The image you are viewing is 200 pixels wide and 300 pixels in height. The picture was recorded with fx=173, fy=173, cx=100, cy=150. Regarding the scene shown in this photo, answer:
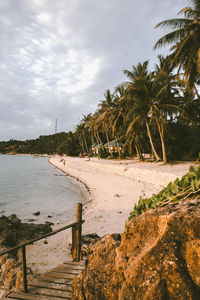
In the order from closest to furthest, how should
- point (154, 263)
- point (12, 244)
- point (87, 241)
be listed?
point (154, 263) < point (87, 241) < point (12, 244)

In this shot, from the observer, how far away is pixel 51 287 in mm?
2846

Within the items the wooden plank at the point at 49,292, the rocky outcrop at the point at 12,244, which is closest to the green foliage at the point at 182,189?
the wooden plank at the point at 49,292

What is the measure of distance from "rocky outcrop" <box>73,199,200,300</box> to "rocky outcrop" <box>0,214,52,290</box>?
9.01 feet

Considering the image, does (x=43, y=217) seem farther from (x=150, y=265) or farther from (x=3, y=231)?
(x=150, y=265)

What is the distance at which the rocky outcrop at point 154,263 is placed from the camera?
125 cm

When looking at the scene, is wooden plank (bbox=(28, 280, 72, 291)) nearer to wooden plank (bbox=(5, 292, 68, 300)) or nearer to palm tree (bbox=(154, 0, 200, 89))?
wooden plank (bbox=(5, 292, 68, 300))

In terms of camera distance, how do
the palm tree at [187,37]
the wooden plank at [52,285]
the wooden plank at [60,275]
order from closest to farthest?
the wooden plank at [52,285] < the wooden plank at [60,275] < the palm tree at [187,37]

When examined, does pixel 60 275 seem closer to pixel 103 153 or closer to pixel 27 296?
pixel 27 296

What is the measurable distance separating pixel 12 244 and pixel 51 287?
3248 millimetres

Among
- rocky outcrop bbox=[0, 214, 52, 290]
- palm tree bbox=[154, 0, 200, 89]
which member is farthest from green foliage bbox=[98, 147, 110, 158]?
rocky outcrop bbox=[0, 214, 52, 290]

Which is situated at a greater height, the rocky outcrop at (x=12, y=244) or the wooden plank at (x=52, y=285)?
the wooden plank at (x=52, y=285)

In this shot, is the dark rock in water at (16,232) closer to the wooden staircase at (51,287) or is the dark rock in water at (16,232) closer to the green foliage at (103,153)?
the wooden staircase at (51,287)

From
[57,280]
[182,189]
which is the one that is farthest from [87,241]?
[182,189]

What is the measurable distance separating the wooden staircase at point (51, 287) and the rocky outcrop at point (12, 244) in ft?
2.47
